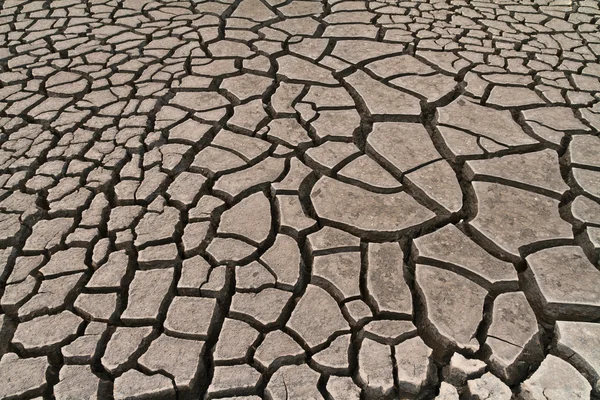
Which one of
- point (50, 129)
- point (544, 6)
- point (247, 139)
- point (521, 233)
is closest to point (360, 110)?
point (247, 139)

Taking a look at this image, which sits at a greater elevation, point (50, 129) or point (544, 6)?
point (50, 129)

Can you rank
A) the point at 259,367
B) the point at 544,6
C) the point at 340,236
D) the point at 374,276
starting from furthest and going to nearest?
the point at 544,6, the point at 340,236, the point at 374,276, the point at 259,367

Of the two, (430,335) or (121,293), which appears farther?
(121,293)

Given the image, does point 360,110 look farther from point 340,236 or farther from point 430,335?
point 430,335

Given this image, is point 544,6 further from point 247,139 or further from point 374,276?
point 374,276

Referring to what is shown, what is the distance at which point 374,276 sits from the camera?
205 centimetres

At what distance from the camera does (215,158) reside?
8.68 ft

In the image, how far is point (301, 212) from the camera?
233cm

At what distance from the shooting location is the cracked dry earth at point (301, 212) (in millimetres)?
1768

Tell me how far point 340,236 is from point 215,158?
79 centimetres

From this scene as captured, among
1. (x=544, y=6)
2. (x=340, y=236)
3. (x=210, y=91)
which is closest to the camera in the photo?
(x=340, y=236)

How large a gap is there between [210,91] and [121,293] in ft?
4.98

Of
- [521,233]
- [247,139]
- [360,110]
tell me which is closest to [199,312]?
[247,139]

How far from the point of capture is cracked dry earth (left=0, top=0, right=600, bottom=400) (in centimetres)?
177
